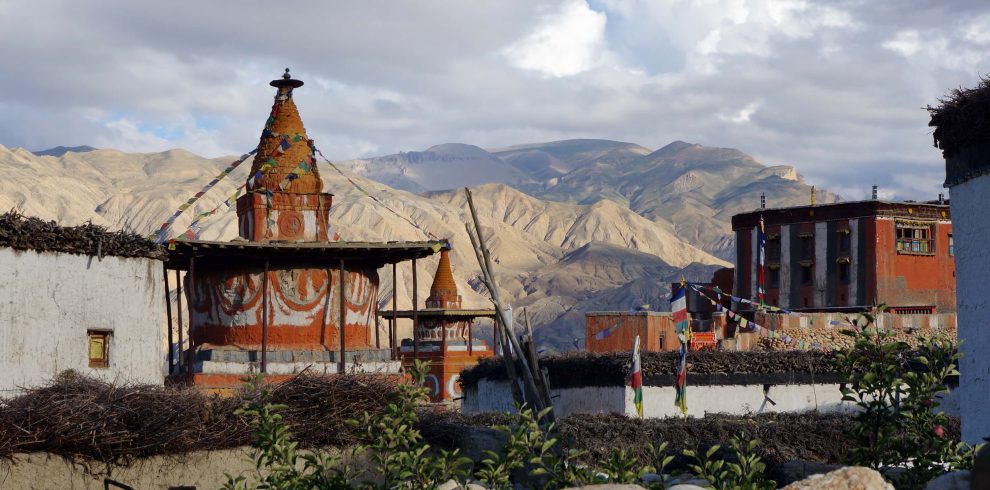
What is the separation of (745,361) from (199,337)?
1415cm

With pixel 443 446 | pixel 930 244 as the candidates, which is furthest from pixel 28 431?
pixel 930 244

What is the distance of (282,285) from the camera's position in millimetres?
34969

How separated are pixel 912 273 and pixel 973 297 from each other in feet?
140

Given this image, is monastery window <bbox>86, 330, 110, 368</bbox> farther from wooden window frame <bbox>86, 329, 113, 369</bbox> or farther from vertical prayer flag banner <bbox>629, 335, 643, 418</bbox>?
vertical prayer flag banner <bbox>629, 335, 643, 418</bbox>

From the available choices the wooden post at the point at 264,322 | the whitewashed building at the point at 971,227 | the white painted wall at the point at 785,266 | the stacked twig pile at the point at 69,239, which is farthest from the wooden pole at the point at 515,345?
the white painted wall at the point at 785,266

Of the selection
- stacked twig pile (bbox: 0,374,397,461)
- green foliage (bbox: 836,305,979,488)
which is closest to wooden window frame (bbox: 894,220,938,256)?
stacked twig pile (bbox: 0,374,397,461)

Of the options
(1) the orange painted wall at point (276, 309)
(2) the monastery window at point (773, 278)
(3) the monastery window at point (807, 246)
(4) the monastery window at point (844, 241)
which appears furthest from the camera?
(2) the monastery window at point (773, 278)

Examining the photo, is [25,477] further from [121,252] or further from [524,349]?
[121,252]

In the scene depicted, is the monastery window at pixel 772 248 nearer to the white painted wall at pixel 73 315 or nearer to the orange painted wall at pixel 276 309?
the orange painted wall at pixel 276 309

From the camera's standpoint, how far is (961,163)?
2122 centimetres

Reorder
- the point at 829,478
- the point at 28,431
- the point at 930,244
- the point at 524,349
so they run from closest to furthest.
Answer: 1. the point at 829,478
2. the point at 28,431
3. the point at 524,349
4. the point at 930,244

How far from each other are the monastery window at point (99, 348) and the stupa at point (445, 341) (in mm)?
34966

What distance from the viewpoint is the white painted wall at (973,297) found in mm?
20641

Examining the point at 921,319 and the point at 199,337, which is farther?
the point at 921,319
